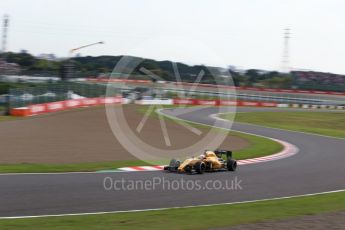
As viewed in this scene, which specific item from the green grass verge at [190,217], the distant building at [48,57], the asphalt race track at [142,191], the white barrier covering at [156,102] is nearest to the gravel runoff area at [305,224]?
the green grass verge at [190,217]

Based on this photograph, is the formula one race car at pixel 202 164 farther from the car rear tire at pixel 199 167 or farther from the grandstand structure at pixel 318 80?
the grandstand structure at pixel 318 80

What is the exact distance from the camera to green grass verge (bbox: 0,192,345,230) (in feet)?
24.2

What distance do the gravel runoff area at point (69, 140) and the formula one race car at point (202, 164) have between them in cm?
301

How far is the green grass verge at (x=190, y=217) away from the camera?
7.36m

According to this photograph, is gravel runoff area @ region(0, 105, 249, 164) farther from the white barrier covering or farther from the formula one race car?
the white barrier covering

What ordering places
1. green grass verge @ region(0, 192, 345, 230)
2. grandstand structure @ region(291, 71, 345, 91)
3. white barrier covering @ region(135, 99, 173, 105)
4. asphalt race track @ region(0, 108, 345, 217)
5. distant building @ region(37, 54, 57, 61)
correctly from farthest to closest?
distant building @ region(37, 54, 57, 61), grandstand structure @ region(291, 71, 345, 91), white barrier covering @ region(135, 99, 173, 105), asphalt race track @ region(0, 108, 345, 217), green grass verge @ region(0, 192, 345, 230)

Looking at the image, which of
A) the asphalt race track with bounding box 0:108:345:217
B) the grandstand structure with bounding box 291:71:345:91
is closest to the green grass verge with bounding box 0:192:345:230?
the asphalt race track with bounding box 0:108:345:217

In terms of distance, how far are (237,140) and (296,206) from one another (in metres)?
15.4

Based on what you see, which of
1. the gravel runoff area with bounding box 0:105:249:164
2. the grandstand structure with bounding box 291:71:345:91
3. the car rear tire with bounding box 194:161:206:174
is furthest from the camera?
the grandstand structure with bounding box 291:71:345:91

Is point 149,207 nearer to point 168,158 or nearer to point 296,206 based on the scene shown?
point 296,206

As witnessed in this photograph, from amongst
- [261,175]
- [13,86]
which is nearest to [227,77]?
[261,175]

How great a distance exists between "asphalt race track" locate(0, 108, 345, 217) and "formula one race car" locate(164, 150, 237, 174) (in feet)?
0.93

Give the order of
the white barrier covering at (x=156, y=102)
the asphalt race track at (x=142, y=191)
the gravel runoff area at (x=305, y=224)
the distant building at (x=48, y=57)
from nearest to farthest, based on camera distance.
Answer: the gravel runoff area at (x=305, y=224), the asphalt race track at (x=142, y=191), the white barrier covering at (x=156, y=102), the distant building at (x=48, y=57)

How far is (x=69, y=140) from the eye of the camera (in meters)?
21.0
